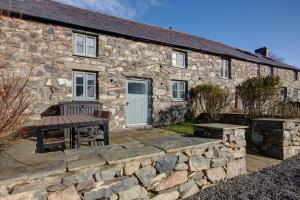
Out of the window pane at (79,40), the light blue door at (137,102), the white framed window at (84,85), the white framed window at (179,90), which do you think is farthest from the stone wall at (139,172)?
the white framed window at (179,90)

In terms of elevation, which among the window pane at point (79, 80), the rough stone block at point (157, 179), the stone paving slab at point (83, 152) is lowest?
the rough stone block at point (157, 179)

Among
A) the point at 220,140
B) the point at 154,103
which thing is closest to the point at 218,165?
the point at 220,140

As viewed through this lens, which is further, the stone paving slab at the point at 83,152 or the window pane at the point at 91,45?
the window pane at the point at 91,45

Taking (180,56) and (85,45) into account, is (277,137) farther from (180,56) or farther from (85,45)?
(180,56)

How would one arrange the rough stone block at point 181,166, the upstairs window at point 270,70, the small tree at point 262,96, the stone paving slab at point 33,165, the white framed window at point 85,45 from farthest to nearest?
the upstairs window at point 270,70 < the small tree at point 262,96 < the white framed window at point 85,45 < the rough stone block at point 181,166 < the stone paving slab at point 33,165

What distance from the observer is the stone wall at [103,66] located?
7977 mm

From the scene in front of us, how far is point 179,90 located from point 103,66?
454 centimetres

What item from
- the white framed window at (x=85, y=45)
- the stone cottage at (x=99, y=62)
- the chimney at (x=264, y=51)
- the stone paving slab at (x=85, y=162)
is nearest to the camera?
the stone paving slab at (x=85, y=162)

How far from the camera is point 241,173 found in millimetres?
4074

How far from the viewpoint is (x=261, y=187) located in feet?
11.6

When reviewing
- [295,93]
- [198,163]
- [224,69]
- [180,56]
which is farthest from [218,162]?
[295,93]

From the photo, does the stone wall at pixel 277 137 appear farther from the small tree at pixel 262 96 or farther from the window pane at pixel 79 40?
the window pane at pixel 79 40

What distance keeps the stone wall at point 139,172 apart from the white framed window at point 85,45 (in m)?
6.82

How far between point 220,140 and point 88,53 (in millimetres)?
7295
